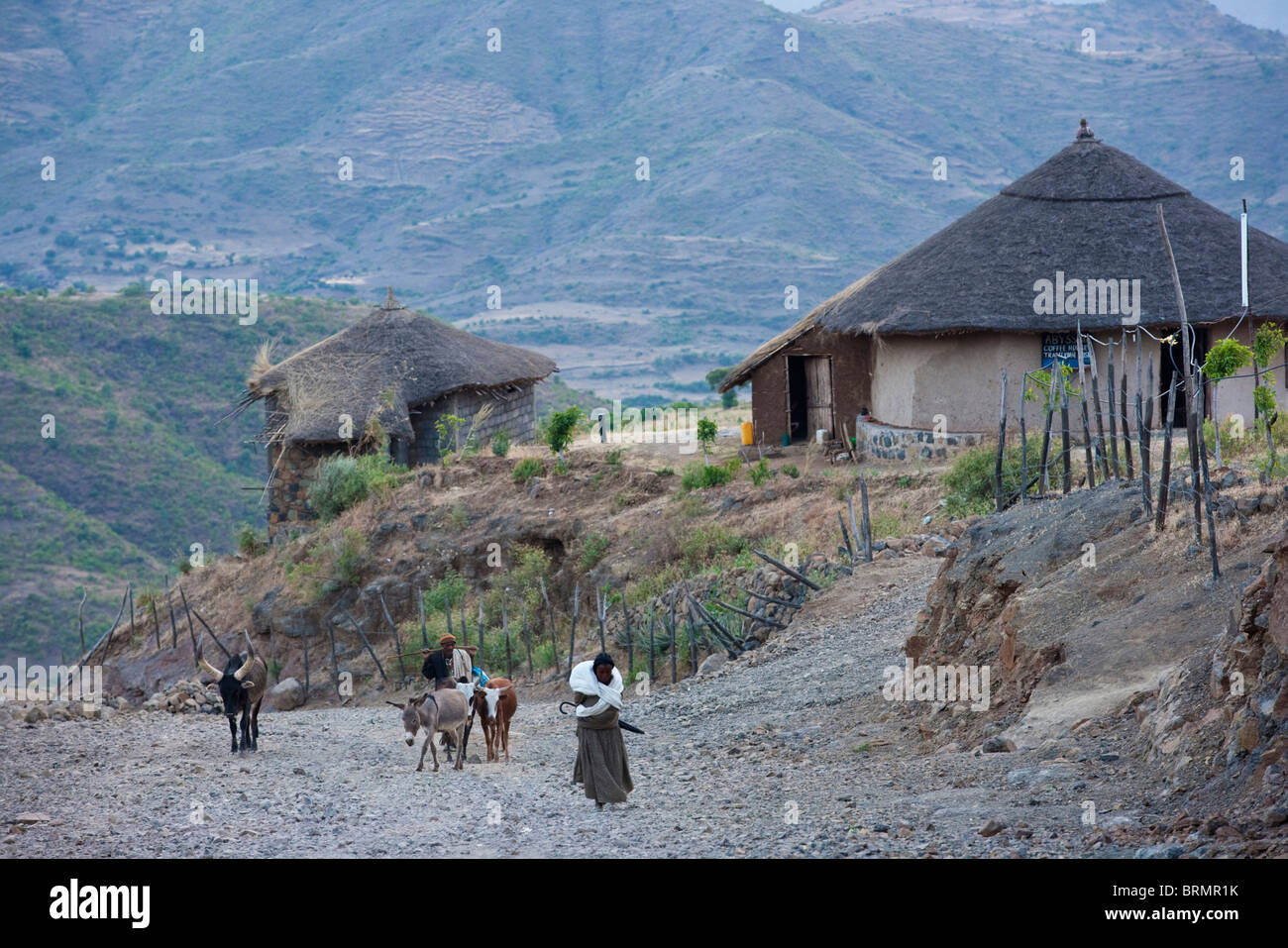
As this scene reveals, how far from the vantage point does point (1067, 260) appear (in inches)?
842

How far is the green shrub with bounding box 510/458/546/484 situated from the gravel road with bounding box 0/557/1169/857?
8035 mm

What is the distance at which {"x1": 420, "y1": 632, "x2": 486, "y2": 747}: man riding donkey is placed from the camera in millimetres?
10891

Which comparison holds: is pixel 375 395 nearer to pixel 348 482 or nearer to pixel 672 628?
pixel 348 482

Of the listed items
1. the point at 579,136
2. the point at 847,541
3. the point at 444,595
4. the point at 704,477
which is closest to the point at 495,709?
the point at 847,541

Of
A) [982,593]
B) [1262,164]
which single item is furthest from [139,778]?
[1262,164]

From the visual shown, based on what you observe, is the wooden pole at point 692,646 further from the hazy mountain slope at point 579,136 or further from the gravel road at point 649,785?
the hazy mountain slope at point 579,136

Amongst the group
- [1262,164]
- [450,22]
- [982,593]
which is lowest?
[982,593]

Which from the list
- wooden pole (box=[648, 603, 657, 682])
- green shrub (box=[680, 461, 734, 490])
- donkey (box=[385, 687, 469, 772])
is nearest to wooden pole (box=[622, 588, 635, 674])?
wooden pole (box=[648, 603, 657, 682])

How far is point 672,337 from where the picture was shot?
2908 inches

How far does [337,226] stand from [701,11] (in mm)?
40090

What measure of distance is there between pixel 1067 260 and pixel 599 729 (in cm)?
1462

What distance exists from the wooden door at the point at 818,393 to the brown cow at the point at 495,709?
13903 millimetres

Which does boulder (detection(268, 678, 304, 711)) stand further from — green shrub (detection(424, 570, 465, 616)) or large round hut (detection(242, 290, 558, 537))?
large round hut (detection(242, 290, 558, 537))
